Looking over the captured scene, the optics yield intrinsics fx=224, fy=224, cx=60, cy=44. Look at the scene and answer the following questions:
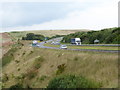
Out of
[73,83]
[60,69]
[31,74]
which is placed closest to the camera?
[73,83]

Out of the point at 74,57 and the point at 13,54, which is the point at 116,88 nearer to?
the point at 74,57

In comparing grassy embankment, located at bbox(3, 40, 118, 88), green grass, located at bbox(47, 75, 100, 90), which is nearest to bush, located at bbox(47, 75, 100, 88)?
green grass, located at bbox(47, 75, 100, 90)

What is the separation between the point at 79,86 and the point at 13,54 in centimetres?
6615

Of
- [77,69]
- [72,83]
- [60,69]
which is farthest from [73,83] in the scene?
[60,69]

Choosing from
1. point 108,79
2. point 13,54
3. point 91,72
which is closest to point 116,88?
point 108,79

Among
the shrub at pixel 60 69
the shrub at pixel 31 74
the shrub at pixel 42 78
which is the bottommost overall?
the shrub at pixel 31 74

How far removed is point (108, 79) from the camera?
30.6 meters

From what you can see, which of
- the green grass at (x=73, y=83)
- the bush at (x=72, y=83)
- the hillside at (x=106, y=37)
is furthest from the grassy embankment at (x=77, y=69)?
the hillside at (x=106, y=37)

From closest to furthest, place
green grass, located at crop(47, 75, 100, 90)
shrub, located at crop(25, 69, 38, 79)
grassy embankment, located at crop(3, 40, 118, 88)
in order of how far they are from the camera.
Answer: green grass, located at crop(47, 75, 100, 90)
grassy embankment, located at crop(3, 40, 118, 88)
shrub, located at crop(25, 69, 38, 79)

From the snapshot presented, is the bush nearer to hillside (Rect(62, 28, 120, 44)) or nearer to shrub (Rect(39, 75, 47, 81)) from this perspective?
shrub (Rect(39, 75, 47, 81))

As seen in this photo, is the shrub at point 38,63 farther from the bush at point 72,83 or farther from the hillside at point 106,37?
the bush at point 72,83

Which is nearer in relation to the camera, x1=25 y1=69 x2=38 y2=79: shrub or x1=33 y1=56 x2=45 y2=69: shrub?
x1=25 y1=69 x2=38 y2=79: shrub

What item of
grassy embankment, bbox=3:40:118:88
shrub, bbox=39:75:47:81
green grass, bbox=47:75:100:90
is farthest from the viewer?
shrub, bbox=39:75:47:81

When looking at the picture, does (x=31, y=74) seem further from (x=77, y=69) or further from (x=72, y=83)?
(x=72, y=83)
